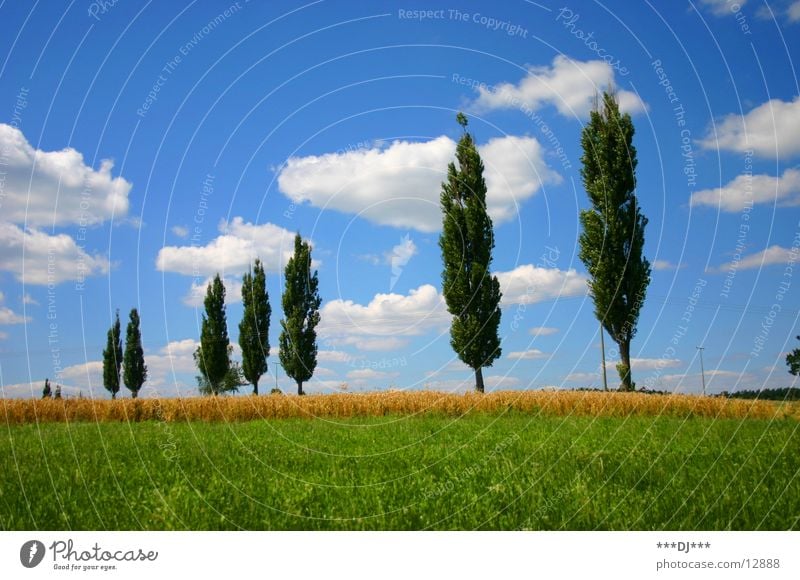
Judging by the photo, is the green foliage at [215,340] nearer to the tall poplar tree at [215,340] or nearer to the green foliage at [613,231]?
the tall poplar tree at [215,340]

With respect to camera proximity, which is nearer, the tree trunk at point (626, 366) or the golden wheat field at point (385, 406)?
the golden wheat field at point (385, 406)

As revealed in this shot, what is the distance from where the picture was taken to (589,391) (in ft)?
65.7

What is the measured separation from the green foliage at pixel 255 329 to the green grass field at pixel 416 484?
3511 centimetres

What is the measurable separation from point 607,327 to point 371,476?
72.6 feet

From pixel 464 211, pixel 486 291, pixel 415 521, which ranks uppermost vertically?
pixel 464 211

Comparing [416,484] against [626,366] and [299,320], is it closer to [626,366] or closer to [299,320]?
[626,366]

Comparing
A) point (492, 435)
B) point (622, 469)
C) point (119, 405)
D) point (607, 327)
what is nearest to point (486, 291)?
point (607, 327)

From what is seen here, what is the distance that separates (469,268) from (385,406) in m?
13.5

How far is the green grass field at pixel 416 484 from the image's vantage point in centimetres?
507

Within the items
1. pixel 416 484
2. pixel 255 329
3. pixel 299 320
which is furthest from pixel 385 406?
pixel 255 329

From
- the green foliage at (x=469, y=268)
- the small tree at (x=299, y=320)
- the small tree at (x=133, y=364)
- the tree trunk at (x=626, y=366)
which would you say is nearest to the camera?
the tree trunk at (x=626, y=366)

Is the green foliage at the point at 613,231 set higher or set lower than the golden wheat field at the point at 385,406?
higher

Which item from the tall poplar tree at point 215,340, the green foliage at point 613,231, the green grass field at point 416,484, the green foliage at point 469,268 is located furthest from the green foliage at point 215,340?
the green grass field at point 416,484
